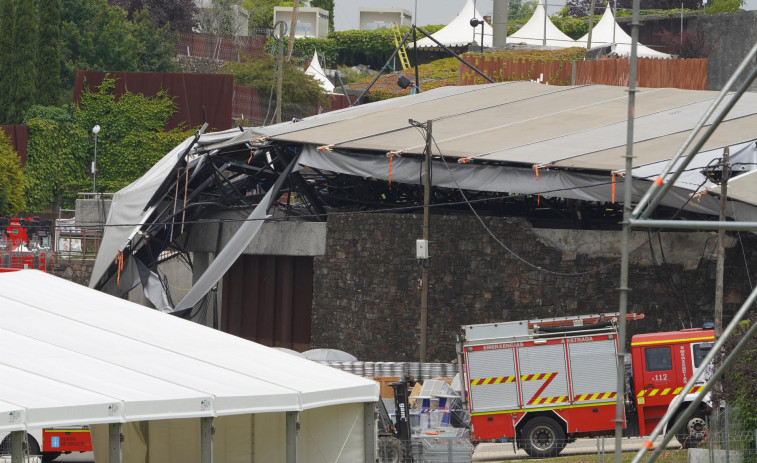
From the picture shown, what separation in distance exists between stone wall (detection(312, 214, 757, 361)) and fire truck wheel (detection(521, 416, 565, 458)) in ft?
16.2

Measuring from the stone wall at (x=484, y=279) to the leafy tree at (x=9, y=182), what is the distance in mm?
27241

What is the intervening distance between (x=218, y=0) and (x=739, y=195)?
82598 mm

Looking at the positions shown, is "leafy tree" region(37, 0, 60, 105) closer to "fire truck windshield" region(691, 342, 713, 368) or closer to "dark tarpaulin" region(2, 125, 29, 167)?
"dark tarpaulin" region(2, 125, 29, 167)

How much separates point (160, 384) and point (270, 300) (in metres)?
16.2

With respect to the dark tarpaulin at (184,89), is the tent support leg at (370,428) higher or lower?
lower

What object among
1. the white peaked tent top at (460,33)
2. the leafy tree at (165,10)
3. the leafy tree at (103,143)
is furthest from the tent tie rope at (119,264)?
the leafy tree at (165,10)

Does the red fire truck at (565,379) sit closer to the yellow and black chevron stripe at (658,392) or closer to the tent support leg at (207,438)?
the yellow and black chevron stripe at (658,392)

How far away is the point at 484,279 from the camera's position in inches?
1046

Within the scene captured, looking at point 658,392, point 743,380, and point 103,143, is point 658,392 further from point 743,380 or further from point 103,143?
point 103,143

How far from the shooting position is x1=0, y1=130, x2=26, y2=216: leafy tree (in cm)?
5106

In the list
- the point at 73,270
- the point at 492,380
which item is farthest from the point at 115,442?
the point at 73,270

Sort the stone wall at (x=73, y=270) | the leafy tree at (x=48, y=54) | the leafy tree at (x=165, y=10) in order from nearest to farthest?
the stone wall at (x=73, y=270) < the leafy tree at (x=48, y=54) < the leafy tree at (x=165, y=10)

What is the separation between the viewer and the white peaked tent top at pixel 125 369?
13531 millimetres

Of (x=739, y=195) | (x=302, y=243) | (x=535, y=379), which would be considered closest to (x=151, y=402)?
(x=535, y=379)
